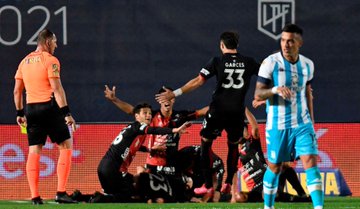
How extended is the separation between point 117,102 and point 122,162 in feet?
3.99

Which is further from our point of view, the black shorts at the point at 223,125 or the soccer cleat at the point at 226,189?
the soccer cleat at the point at 226,189

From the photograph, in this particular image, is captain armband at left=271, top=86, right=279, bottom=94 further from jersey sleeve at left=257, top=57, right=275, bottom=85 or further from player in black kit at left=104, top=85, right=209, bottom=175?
player in black kit at left=104, top=85, right=209, bottom=175

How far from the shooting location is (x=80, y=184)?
14.1 m

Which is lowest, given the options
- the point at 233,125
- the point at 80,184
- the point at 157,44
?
the point at 80,184

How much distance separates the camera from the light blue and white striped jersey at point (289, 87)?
9469 millimetres

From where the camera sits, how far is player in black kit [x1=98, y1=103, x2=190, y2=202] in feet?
41.0

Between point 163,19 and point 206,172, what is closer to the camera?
point 206,172

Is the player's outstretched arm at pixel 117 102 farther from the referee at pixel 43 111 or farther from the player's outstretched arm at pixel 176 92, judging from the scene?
the player's outstretched arm at pixel 176 92

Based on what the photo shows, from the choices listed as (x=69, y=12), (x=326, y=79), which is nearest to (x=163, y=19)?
(x=69, y=12)

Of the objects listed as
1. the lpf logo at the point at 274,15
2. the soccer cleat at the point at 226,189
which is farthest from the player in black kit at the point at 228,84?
the lpf logo at the point at 274,15

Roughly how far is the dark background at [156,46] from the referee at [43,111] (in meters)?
2.06

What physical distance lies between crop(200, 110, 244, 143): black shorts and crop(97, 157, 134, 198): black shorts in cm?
130

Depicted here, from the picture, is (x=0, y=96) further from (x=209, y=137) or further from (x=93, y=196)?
(x=209, y=137)

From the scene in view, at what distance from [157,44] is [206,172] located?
8.58 feet
